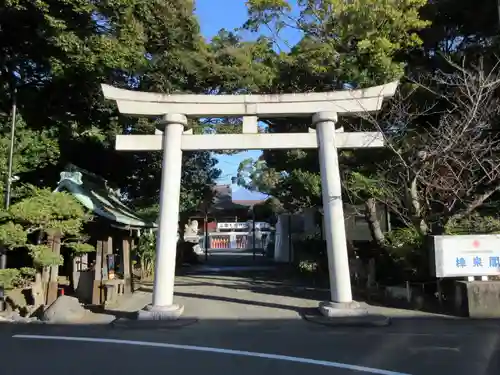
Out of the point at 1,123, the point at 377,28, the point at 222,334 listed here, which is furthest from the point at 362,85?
the point at 1,123

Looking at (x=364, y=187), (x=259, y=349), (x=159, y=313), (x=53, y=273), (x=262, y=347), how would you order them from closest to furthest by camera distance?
(x=259, y=349)
(x=262, y=347)
(x=159, y=313)
(x=53, y=273)
(x=364, y=187)

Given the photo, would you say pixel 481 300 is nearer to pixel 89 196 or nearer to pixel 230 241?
pixel 89 196

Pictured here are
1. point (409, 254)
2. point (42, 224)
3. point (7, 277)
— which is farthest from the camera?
point (409, 254)

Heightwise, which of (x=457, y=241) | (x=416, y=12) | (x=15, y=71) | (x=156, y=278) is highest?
(x=416, y=12)

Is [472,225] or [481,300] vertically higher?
[472,225]

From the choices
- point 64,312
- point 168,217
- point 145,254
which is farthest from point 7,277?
point 145,254

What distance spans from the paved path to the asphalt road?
14 millimetres

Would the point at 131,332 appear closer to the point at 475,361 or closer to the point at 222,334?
the point at 222,334

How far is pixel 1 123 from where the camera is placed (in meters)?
15.9

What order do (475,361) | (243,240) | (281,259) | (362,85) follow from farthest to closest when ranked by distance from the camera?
(243,240) → (281,259) → (362,85) → (475,361)

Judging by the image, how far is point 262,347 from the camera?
25.5ft

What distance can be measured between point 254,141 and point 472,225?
228 inches

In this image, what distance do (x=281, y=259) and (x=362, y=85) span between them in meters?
14.8

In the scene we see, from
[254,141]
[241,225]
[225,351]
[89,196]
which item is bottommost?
[225,351]
